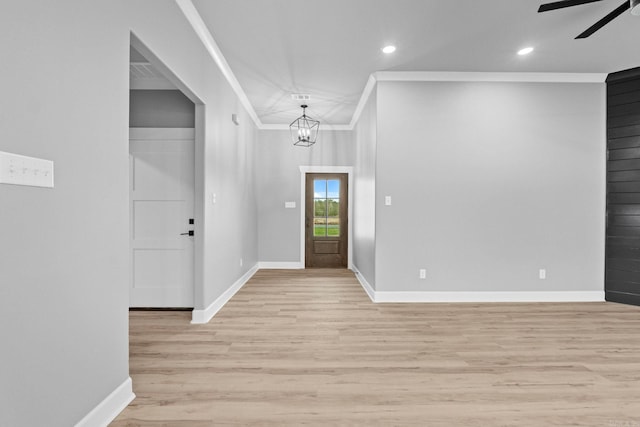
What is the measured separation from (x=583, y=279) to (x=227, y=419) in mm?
4724

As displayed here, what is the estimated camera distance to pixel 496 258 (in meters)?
4.57

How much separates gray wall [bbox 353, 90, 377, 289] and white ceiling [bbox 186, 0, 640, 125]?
27.6 inches

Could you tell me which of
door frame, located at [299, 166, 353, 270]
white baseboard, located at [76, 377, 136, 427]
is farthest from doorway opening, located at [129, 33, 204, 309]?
door frame, located at [299, 166, 353, 270]

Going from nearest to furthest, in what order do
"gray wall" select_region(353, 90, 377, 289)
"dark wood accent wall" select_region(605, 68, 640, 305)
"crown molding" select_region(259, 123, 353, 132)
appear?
"dark wood accent wall" select_region(605, 68, 640, 305)
"gray wall" select_region(353, 90, 377, 289)
"crown molding" select_region(259, 123, 353, 132)

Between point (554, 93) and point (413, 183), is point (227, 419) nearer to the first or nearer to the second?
point (413, 183)

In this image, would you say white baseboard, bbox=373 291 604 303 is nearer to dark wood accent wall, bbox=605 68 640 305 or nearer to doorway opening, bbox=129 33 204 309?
dark wood accent wall, bbox=605 68 640 305

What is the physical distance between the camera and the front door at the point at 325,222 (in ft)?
24.0

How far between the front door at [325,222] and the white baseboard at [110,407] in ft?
17.3

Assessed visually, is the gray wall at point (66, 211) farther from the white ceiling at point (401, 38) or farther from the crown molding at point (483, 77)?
the crown molding at point (483, 77)

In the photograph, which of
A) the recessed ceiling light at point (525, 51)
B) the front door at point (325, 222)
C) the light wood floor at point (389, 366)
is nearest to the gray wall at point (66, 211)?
the light wood floor at point (389, 366)

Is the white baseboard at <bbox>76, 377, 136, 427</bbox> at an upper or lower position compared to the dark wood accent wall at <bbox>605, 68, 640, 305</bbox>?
lower

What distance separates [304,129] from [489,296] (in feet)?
13.7

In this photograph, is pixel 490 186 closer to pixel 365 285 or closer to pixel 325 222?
pixel 365 285

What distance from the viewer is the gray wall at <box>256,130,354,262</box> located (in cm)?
725
